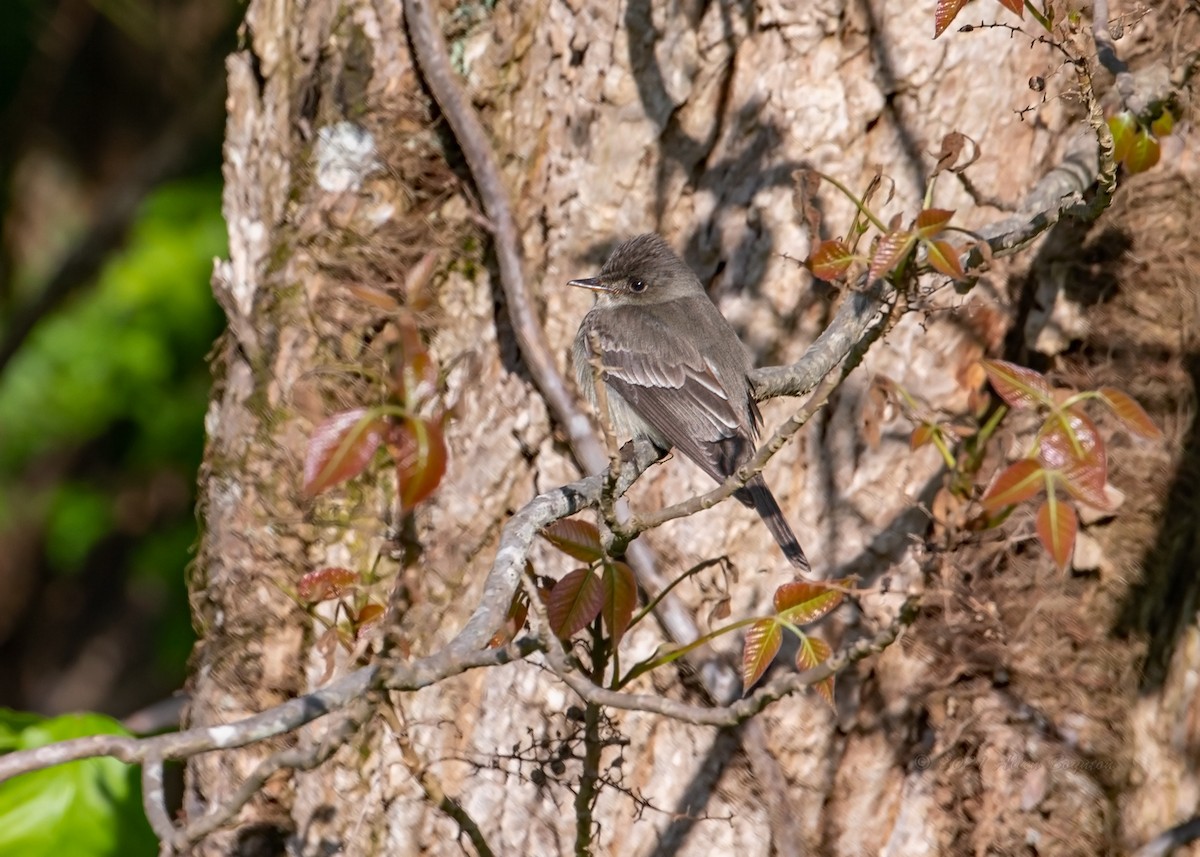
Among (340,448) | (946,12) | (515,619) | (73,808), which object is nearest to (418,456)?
(340,448)

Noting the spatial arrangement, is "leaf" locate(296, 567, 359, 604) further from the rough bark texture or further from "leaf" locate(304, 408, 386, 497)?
"leaf" locate(304, 408, 386, 497)

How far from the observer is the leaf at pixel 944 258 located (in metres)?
2.68

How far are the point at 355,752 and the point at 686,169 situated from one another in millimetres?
2110

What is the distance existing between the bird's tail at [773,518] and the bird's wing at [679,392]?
259 millimetres

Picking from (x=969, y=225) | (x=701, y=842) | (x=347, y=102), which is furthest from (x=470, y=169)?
(x=701, y=842)

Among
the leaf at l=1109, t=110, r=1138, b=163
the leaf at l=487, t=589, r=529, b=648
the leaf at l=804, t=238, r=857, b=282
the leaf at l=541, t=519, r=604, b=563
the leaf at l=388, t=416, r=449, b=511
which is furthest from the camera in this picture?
the leaf at l=1109, t=110, r=1138, b=163

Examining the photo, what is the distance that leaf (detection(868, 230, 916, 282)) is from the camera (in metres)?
2.71

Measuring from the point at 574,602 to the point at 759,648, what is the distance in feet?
1.44

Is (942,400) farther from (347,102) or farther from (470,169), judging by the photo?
(347,102)

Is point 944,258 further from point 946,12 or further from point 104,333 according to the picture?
point 104,333

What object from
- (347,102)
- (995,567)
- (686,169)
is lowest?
(995,567)

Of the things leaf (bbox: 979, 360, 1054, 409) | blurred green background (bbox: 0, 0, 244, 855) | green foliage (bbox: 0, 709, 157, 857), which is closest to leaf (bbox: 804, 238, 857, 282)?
leaf (bbox: 979, 360, 1054, 409)

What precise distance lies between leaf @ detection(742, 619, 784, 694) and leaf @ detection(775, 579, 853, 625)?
1.6 inches

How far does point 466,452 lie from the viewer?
405 cm
